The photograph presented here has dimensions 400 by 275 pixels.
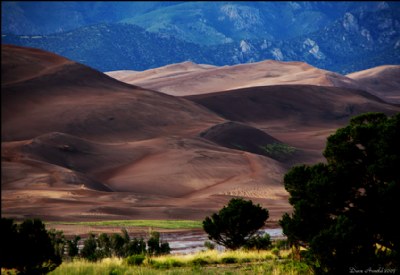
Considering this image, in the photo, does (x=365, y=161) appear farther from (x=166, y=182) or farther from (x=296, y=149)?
(x=296, y=149)

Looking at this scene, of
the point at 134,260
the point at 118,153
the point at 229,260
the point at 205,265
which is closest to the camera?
the point at 134,260

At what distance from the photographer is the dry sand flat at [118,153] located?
61.8m

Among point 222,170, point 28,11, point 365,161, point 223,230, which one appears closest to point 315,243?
point 365,161

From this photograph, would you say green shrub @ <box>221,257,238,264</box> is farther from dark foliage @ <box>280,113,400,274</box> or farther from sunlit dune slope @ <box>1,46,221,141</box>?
sunlit dune slope @ <box>1,46,221,141</box>

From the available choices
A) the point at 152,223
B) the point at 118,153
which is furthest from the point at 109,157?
the point at 152,223

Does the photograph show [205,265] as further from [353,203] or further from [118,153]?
[118,153]

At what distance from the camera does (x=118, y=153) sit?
276ft

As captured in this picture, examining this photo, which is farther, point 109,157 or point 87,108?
point 87,108

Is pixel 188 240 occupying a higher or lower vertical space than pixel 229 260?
higher

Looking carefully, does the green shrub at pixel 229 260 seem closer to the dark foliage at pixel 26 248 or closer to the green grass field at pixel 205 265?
the green grass field at pixel 205 265

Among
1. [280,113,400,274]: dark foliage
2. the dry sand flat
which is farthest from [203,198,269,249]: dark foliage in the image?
the dry sand flat

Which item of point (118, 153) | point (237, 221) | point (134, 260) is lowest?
point (134, 260)

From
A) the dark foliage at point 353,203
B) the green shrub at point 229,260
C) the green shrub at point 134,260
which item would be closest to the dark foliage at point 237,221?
the green shrub at point 229,260

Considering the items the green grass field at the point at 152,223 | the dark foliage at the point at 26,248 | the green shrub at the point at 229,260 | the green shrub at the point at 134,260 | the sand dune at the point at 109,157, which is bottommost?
the green shrub at the point at 229,260
